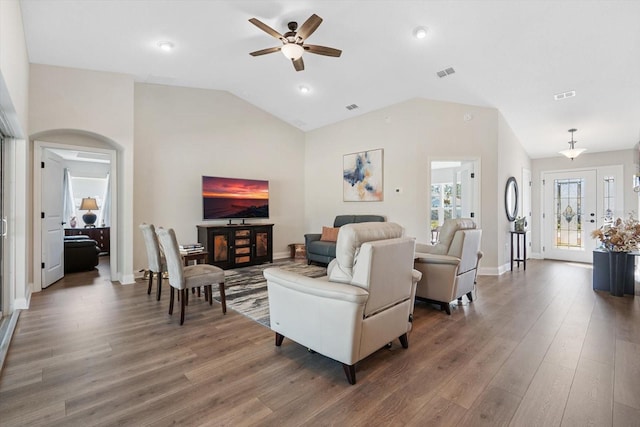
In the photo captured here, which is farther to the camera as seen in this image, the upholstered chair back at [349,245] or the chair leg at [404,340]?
the chair leg at [404,340]

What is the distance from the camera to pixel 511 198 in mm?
5875

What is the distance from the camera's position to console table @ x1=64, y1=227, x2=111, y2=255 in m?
7.22

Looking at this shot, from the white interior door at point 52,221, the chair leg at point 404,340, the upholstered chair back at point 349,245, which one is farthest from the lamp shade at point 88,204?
the chair leg at point 404,340

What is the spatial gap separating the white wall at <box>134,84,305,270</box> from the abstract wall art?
147cm

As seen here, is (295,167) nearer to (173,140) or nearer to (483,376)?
(173,140)

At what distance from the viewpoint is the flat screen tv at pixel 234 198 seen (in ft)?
19.1

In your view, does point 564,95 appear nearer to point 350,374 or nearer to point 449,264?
point 449,264

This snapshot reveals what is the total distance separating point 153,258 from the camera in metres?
3.74

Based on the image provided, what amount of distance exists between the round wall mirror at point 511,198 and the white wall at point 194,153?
455 cm

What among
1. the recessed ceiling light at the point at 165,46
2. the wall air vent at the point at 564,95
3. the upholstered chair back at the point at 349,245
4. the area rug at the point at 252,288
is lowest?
the area rug at the point at 252,288

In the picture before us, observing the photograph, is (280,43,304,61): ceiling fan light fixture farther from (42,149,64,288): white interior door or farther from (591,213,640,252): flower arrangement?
(591,213,640,252): flower arrangement

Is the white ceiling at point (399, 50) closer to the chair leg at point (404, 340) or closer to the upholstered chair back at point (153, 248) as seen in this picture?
the upholstered chair back at point (153, 248)

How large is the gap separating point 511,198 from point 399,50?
3721 millimetres

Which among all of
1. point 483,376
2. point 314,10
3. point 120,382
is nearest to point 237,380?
point 120,382
